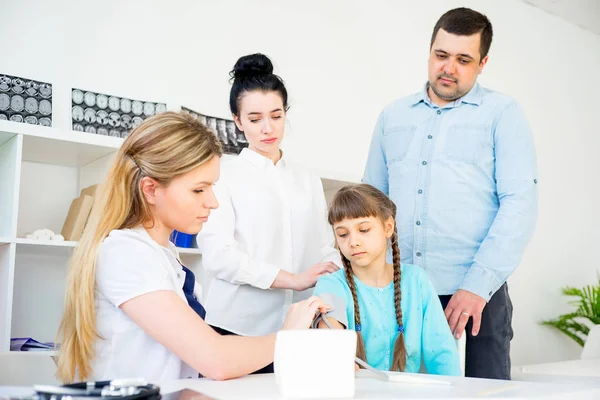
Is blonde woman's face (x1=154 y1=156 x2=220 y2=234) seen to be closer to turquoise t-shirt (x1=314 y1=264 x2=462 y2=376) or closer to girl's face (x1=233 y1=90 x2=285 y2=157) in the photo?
turquoise t-shirt (x1=314 y1=264 x2=462 y2=376)

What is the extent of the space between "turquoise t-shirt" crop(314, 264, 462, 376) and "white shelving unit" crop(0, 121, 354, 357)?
1358mm

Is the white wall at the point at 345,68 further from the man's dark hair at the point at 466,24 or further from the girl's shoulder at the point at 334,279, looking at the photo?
the girl's shoulder at the point at 334,279

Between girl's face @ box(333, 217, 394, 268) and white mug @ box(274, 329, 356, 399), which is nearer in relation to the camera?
white mug @ box(274, 329, 356, 399)

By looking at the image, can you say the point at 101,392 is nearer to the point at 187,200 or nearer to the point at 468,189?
the point at 187,200

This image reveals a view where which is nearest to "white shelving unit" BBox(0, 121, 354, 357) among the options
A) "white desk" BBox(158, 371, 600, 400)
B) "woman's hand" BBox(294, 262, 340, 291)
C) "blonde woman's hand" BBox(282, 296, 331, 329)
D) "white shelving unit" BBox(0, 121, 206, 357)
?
"white shelving unit" BBox(0, 121, 206, 357)

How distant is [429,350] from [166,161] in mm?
807

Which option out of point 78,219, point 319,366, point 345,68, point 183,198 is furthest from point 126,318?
point 345,68

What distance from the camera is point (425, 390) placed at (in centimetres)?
96

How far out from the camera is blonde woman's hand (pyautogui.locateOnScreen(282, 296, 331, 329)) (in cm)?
123

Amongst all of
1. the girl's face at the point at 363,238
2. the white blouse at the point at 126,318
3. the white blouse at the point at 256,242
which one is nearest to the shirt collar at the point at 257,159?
the white blouse at the point at 256,242

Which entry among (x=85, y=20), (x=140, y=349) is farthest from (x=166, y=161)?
(x=85, y=20)

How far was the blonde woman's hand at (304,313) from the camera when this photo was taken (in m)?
1.23

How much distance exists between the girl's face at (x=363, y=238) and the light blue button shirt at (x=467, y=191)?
0.18m

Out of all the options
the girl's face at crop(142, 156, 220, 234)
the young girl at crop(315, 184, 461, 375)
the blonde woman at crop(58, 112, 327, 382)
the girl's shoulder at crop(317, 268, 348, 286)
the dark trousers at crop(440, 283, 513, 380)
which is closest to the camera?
the blonde woman at crop(58, 112, 327, 382)
